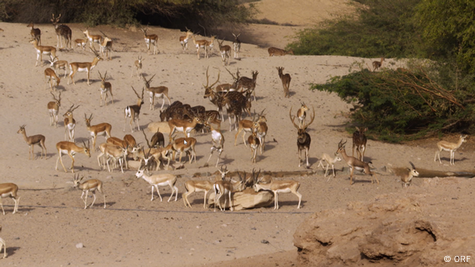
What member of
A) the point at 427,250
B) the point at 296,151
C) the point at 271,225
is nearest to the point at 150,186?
the point at 271,225

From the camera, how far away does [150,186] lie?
44.3ft

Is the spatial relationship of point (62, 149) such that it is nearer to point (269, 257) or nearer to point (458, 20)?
point (269, 257)

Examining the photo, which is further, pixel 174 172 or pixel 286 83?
pixel 286 83

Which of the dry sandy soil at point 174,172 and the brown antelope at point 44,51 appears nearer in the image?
the dry sandy soil at point 174,172

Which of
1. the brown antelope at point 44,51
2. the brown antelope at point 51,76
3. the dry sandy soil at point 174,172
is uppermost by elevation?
the brown antelope at point 44,51

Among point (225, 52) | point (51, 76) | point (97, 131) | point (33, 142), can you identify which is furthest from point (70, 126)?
point (225, 52)

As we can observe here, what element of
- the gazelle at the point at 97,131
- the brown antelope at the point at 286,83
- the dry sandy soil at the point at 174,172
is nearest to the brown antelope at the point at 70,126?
the dry sandy soil at the point at 174,172

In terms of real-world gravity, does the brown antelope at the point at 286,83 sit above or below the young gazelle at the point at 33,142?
above

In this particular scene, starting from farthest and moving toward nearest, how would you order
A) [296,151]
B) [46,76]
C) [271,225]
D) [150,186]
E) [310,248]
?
[46,76] < [296,151] < [150,186] < [271,225] < [310,248]

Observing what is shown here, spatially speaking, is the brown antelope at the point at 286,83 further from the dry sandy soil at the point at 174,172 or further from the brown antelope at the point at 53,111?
the brown antelope at the point at 53,111

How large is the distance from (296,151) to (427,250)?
1131 cm

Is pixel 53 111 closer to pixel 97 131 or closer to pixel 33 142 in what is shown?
pixel 97 131

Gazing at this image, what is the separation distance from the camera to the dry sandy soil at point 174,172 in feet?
29.9

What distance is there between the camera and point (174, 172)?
14781 millimetres
